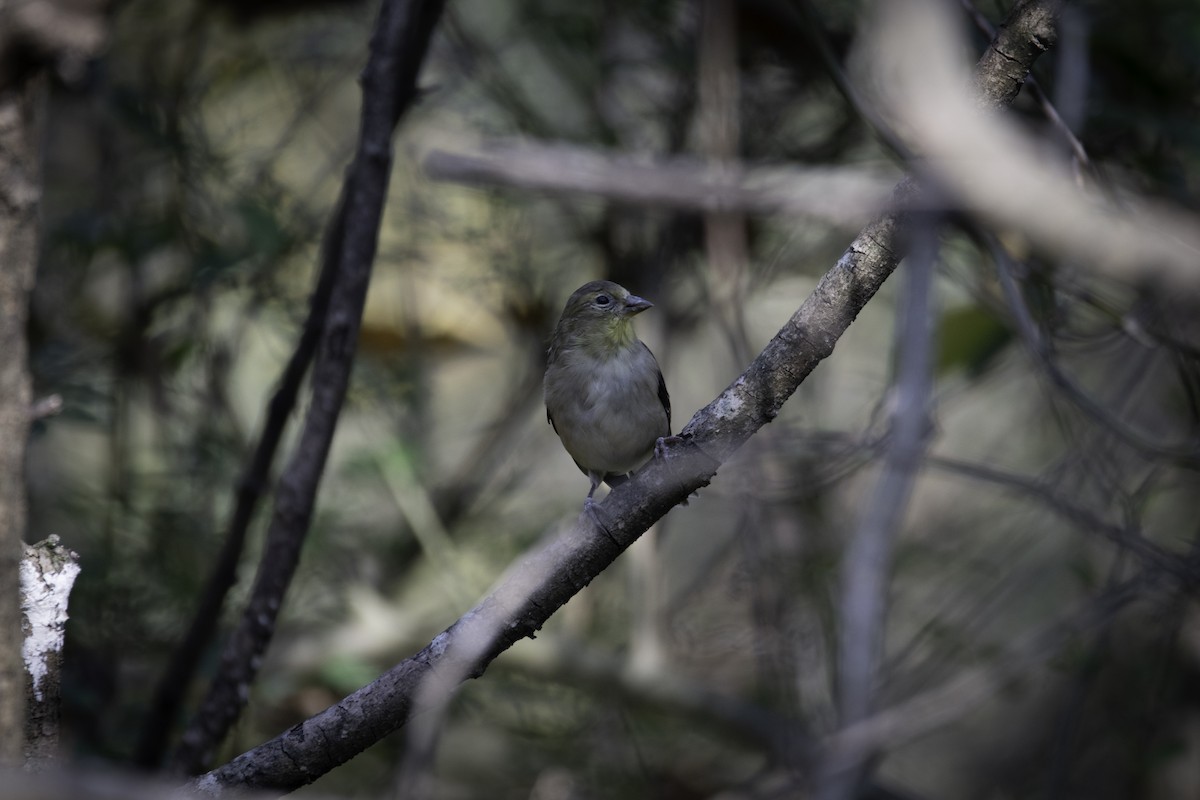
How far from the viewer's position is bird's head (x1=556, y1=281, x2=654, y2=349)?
13.1 ft

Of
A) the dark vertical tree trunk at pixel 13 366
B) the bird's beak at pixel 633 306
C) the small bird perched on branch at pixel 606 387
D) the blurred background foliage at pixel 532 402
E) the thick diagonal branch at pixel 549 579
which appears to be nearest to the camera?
the dark vertical tree trunk at pixel 13 366

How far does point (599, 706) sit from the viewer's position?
5.59 m

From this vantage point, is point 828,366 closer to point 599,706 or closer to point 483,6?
point 599,706

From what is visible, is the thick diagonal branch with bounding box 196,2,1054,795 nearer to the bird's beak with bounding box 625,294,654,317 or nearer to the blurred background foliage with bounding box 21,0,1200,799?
the bird's beak with bounding box 625,294,654,317

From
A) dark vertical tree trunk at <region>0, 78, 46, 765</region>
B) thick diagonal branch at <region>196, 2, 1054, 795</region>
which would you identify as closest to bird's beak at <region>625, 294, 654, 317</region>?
thick diagonal branch at <region>196, 2, 1054, 795</region>

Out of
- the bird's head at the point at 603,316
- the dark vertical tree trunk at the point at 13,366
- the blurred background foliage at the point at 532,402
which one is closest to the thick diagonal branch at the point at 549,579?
the dark vertical tree trunk at the point at 13,366

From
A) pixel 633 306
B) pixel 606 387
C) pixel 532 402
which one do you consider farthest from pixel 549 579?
pixel 532 402

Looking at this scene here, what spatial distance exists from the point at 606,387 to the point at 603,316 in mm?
321

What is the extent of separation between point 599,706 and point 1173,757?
2679mm

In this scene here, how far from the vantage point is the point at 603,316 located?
4.02 metres

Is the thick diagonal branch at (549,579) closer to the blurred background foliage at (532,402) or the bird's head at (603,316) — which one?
the bird's head at (603,316)

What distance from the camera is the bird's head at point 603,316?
13.1ft

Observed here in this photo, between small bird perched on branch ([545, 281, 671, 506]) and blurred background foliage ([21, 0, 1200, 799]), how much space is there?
0.70m

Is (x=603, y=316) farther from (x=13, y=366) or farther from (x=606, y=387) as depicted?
(x=13, y=366)
